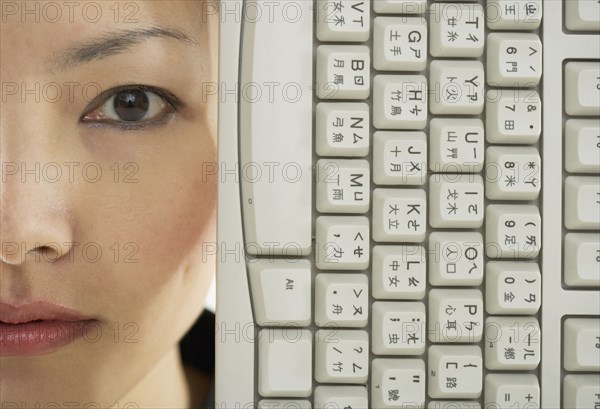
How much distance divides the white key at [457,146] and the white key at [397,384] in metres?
0.13

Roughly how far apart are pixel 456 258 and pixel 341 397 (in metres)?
0.12

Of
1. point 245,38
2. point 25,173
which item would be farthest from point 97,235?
point 245,38

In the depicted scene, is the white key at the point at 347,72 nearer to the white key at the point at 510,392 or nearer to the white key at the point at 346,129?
the white key at the point at 346,129

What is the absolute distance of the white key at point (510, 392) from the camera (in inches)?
18.6

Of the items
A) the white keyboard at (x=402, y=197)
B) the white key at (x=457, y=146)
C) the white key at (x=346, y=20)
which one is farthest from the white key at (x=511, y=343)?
the white key at (x=346, y=20)

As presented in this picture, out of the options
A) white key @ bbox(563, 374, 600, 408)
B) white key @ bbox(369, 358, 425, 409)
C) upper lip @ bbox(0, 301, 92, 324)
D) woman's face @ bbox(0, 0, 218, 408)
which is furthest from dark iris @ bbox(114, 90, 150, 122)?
white key @ bbox(563, 374, 600, 408)

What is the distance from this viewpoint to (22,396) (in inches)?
20.5

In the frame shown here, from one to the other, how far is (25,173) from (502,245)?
32 centimetres

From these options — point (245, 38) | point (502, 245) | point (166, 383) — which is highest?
point (245, 38)

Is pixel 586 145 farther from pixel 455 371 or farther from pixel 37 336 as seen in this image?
pixel 37 336

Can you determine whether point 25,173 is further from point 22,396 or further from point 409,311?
point 409,311

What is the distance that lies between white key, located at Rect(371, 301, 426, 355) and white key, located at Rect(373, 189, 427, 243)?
0.14 ft

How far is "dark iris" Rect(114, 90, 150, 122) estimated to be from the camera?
0.51 metres

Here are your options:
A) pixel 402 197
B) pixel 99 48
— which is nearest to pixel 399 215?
pixel 402 197
